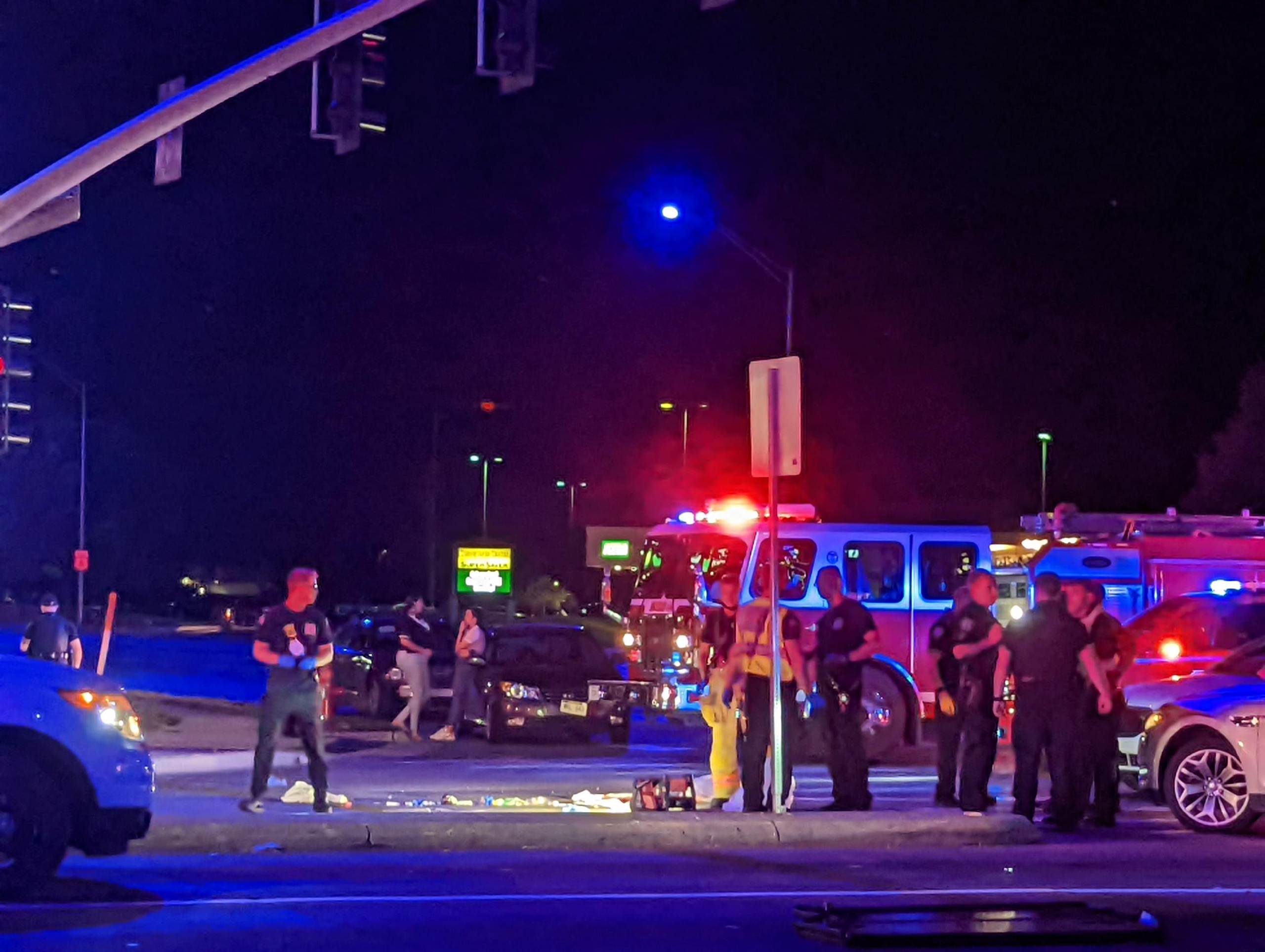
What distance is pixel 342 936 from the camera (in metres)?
8.43

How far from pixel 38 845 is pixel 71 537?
78127 mm

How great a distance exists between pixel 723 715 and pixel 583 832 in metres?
2.24

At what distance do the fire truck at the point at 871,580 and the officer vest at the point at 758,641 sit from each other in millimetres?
5215

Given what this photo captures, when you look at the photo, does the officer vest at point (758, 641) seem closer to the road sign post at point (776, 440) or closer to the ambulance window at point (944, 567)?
the road sign post at point (776, 440)

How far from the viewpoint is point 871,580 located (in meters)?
18.8

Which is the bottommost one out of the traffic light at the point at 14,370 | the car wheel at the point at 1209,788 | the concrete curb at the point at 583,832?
the concrete curb at the point at 583,832

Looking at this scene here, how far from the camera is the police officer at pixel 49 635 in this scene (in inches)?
740

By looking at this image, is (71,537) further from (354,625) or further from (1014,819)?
(1014,819)

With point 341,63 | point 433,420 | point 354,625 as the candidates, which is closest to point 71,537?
point 433,420

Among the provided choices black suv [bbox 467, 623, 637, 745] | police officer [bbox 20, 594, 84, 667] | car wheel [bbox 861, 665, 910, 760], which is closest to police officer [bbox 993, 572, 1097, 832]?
car wheel [bbox 861, 665, 910, 760]

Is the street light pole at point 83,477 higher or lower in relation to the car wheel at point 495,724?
higher

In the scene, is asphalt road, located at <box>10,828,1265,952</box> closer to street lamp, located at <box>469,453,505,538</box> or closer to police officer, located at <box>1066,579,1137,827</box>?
police officer, located at <box>1066,579,1137,827</box>

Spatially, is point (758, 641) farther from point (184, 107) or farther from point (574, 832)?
point (184, 107)

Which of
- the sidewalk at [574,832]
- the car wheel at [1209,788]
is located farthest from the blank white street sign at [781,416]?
the car wheel at [1209,788]
